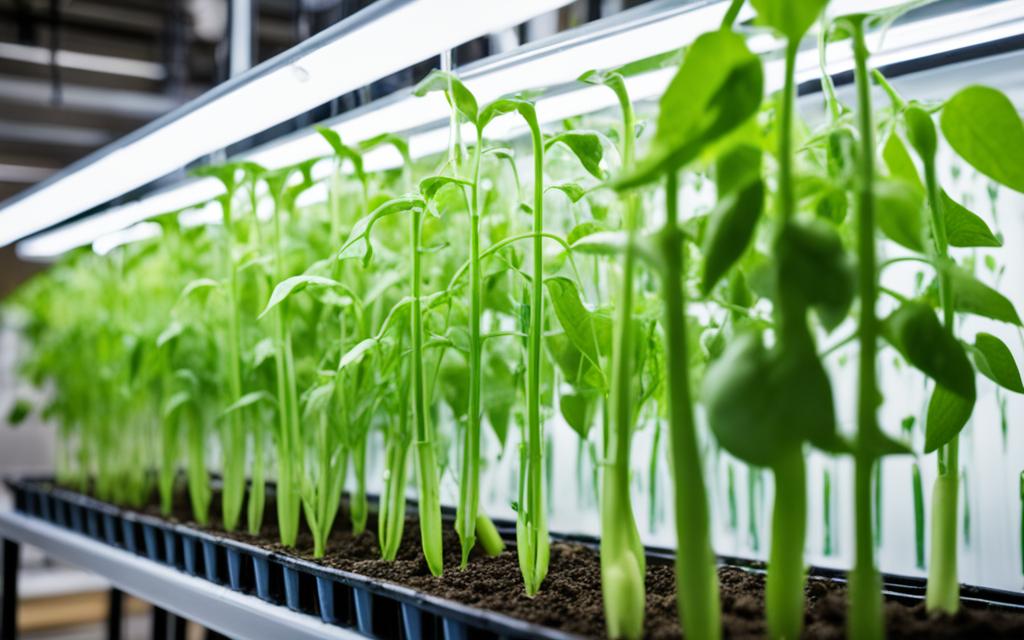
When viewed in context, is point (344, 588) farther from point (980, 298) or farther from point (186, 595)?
point (980, 298)

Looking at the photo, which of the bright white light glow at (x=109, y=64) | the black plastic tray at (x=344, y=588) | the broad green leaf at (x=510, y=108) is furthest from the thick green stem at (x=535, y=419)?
the bright white light glow at (x=109, y=64)

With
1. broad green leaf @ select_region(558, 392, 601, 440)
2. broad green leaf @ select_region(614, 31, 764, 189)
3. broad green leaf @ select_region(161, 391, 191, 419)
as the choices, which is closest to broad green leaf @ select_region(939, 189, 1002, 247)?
broad green leaf @ select_region(614, 31, 764, 189)

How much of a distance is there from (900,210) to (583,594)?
0.43m

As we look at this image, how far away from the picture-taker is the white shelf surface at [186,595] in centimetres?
81

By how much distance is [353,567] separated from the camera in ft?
2.77

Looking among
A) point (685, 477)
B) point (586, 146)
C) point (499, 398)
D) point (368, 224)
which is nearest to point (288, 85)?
point (368, 224)

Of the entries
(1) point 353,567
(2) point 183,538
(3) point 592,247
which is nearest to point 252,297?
(2) point 183,538

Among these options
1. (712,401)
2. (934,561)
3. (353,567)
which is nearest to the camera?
(712,401)

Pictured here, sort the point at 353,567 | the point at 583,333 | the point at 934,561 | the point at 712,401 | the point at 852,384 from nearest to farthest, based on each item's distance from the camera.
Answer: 1. the point at 712,401
2. the point at 934,561
3. the point at 583,333
4. the point at 353,567
5. the point at 852,384

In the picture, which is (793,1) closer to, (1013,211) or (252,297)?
(1013,211)

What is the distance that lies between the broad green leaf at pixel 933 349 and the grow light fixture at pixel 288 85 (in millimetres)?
323

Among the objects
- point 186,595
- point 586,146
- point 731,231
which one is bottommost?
point 186,595

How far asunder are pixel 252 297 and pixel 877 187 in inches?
41.0

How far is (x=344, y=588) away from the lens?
80 centimetres
